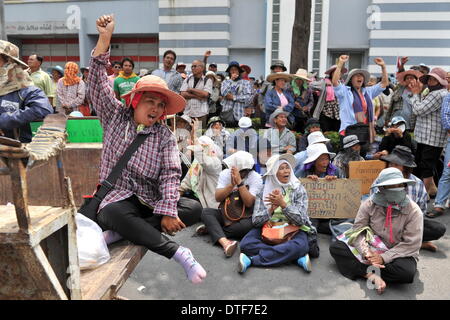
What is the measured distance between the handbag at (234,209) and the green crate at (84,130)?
6.02 feet

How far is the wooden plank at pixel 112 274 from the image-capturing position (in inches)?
79.0

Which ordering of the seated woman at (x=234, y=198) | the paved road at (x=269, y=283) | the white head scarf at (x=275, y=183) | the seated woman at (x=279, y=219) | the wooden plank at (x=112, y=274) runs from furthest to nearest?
the seated woman at (x=234, y=198)
the white head scarf at (x=275, y=183)
the seated woman at (x=279, y=219)
the paved road at (x=269, y=283)
the wooden plank at (x=112, y=274)

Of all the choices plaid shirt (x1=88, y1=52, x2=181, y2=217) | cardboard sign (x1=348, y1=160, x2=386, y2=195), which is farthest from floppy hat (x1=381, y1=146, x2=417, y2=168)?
plaid shirt (x1=88, y1=52, x2=181, y2=217)

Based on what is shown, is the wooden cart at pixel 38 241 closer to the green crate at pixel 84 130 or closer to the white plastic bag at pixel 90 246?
the white plastic bag at pixel 90 246

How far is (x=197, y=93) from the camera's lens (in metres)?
7.11

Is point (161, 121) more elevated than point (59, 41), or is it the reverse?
point (59, 41)

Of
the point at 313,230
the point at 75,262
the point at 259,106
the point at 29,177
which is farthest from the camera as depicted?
the point at 259,106

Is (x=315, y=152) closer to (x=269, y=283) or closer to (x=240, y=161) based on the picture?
(x=240, y=161)

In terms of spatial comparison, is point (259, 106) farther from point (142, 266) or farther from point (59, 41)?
point (59, 41)

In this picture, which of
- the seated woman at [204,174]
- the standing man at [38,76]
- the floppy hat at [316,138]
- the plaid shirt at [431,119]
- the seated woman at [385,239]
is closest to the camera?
the seated woman at [385,239]

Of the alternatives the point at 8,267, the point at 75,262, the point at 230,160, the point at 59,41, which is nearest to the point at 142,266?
the point at 230,160

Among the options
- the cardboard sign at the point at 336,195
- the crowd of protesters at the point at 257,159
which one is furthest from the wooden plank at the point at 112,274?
the cardboard sign at the point at 336,195

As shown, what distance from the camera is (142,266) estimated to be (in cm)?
387

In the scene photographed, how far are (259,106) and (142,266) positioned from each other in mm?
5182
